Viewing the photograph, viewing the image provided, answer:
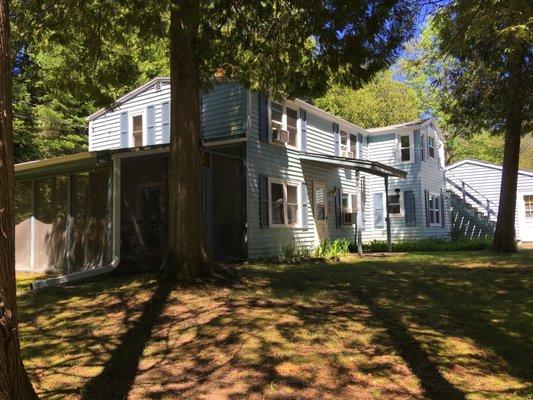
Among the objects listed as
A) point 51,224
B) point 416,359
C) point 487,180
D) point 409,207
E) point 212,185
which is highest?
point 487,180

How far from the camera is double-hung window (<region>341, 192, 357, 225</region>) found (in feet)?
62.6

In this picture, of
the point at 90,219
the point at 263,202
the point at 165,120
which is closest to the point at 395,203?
the point at 263,202

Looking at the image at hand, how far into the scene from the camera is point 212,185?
1346cm

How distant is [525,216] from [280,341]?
2427 centimetres

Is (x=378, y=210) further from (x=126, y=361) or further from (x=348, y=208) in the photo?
(x=126, y=361)

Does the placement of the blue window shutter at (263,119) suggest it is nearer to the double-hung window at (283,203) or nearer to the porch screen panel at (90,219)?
the double-hung window at (283,203)

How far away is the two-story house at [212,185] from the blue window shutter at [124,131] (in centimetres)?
3

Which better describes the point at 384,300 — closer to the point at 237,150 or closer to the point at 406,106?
the point at 237,150

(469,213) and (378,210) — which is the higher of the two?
(378,210)

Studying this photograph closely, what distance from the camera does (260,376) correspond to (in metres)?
4.31

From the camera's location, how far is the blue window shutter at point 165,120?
51.9 ft

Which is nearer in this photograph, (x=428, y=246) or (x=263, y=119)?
(x=263, y=119)

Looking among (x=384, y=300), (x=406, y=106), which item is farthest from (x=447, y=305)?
(x=406, y=106)

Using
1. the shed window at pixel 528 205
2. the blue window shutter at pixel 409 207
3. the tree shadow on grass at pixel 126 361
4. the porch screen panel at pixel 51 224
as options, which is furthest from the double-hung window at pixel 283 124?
the shed window at pixel 528 205
